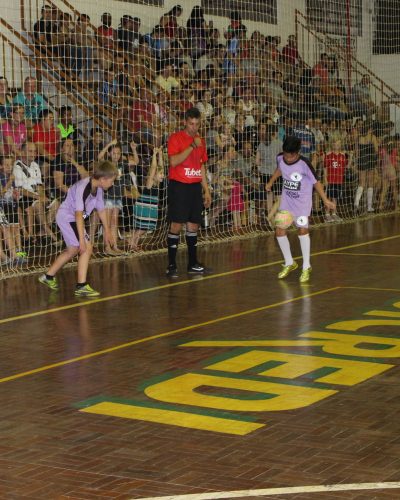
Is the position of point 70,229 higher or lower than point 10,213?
lower

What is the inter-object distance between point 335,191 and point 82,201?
12175mm

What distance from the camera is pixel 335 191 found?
2370cm

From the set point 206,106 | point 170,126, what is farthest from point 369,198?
point 170,126

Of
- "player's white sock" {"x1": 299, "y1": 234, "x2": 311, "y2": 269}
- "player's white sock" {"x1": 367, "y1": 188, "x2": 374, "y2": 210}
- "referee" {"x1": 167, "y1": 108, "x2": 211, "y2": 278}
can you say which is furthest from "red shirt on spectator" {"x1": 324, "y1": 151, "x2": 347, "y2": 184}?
"player's white sock" {"x1": 299, "y1": 234, "x2": 311, "y2": 269}

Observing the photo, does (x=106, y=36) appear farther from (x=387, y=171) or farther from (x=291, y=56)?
(x=387, y=171)

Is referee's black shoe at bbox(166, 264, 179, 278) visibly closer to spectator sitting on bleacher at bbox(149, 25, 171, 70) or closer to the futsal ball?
the futsal ball

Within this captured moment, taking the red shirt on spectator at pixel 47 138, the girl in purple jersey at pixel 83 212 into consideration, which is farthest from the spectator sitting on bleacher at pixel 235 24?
the girl in purple jersey at pixel 83 212

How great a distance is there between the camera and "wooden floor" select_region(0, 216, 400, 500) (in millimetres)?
6090

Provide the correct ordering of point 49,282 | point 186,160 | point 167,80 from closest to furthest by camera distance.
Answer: point 49,282
point 186,160
point 167,80

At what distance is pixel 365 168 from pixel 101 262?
10259 millimetres

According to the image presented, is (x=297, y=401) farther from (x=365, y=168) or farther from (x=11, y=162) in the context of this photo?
(x=365, y=168)

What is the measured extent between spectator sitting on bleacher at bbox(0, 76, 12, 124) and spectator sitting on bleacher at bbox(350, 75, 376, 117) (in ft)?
39.0

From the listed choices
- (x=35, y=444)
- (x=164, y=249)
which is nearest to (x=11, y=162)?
(x=164, y=249)

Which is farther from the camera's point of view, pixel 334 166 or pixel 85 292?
pixel 334 166
